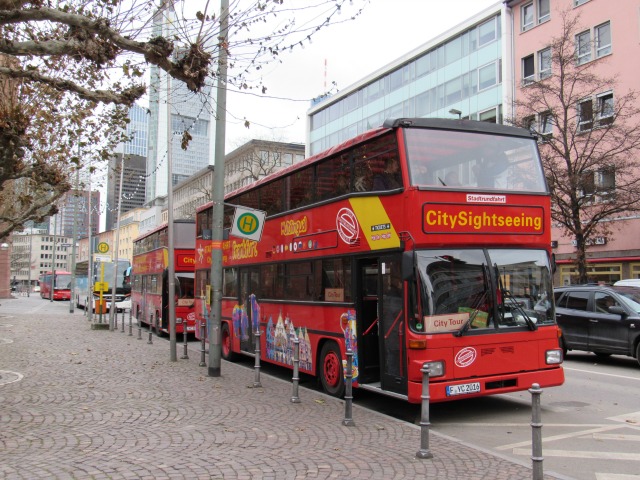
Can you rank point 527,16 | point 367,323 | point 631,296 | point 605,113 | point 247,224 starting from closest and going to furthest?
point 367,323
point 247,224
point 631,296
point 605,113
point 527,16

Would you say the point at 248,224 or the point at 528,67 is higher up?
the point at 528,67

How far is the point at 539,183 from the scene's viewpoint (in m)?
8.32

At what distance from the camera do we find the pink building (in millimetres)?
27781

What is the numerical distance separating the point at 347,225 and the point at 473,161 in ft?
7.01

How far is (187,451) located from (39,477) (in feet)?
4.67

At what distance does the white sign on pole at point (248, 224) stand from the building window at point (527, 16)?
29.9 meters

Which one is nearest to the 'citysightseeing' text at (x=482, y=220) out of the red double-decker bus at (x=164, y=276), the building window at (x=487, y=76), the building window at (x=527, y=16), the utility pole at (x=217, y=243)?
the utility pole at (x=217, y=243)

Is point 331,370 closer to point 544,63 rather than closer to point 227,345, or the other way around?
point 227,345

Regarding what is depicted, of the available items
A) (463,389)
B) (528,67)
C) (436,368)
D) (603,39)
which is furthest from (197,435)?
(528,67)

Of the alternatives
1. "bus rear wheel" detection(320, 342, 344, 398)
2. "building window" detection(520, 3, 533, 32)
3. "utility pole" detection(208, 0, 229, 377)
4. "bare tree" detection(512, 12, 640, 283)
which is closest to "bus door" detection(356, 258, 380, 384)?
"bus rear wheel" detection(320, 342, 344, 398)

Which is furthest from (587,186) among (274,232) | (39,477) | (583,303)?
(39,477)

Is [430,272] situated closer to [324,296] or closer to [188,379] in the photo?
[324,296]

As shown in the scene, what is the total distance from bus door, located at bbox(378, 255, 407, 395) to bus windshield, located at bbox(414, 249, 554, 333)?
1.39ft

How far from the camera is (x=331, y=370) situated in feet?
31.3
